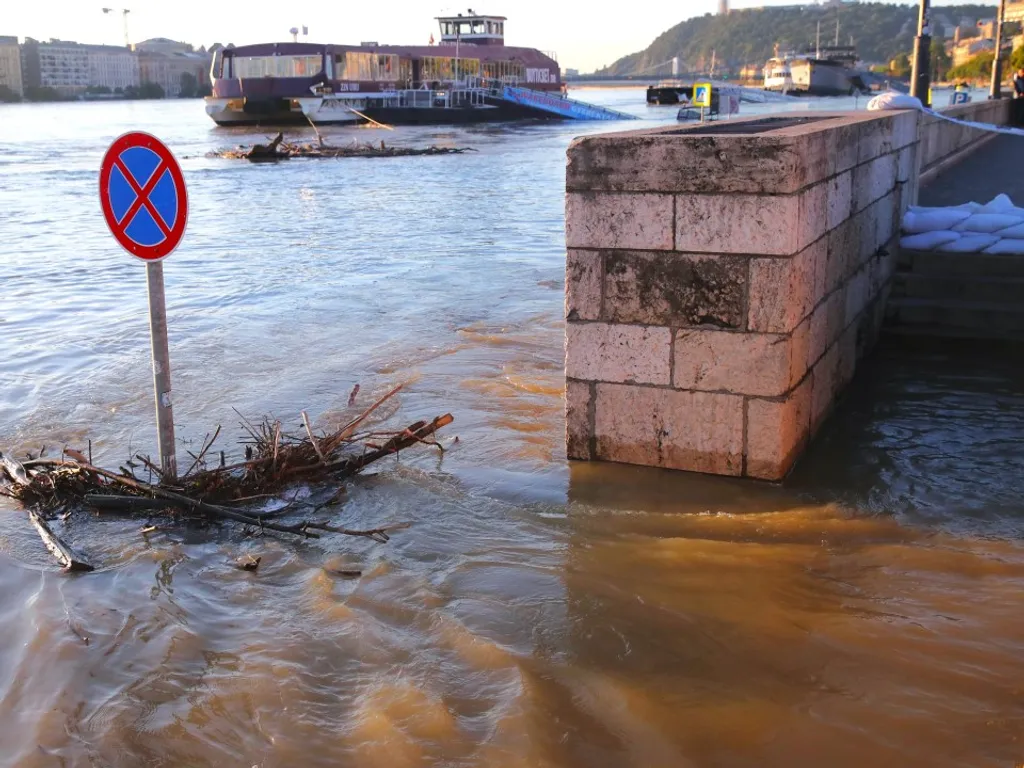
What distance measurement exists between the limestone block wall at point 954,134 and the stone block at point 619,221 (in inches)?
287

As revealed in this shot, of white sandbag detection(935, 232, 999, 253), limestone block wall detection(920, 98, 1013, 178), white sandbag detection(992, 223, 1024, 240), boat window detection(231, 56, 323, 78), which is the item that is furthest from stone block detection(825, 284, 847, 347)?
boat window detection(231, 56, 323, 78)

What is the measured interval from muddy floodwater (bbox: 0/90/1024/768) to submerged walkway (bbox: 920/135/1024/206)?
499 cm

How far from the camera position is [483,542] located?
16.0 feet

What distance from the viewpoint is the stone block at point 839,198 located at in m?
5.73

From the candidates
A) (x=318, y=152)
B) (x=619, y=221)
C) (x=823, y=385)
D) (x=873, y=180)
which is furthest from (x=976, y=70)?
(x=619, y=221)

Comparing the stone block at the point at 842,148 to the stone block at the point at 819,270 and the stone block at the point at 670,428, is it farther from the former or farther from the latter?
the stone block at the point at 670,428

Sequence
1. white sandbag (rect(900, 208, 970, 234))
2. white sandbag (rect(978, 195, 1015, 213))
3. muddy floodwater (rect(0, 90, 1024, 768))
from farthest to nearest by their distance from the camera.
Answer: white sandbag (rect(978, 195, 1015, 213)), white sandbag (rect(900, 208, 970, 234)), muddy floodwater (rect(0, 90, 1024, 768))

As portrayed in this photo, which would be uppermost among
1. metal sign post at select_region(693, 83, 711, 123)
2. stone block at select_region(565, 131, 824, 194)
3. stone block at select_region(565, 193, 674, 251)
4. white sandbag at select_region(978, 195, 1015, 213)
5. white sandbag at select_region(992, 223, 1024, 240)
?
metal sign post at select_region(693, 83, 711, 123)

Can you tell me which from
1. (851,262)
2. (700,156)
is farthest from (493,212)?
(700,156)

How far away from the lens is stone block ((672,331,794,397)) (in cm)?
509

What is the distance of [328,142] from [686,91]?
5824 centimetres

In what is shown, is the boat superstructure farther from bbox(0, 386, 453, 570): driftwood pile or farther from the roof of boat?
bbox(0, 386, 453, 570): driftwood pile

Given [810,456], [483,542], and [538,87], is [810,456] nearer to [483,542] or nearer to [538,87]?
[483,542]

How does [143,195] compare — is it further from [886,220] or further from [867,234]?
[886,220]
